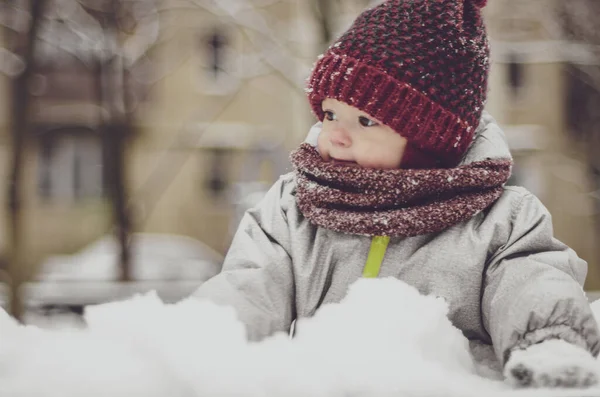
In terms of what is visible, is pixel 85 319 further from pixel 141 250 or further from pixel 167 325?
pixel 141 250

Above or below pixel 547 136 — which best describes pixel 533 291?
above

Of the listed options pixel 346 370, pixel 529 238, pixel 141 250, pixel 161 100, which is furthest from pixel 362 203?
Result: pixel 161 100

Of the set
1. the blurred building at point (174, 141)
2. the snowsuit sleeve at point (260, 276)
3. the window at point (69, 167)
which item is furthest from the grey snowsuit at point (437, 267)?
the window at point (69, 167)

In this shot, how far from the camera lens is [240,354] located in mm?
925

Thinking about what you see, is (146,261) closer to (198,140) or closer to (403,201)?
(198,140)

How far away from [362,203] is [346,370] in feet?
1.45

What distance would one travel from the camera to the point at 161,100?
516 inches

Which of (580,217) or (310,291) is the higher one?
(310,291)

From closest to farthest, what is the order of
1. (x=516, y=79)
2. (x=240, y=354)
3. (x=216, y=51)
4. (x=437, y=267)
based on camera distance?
1. (x=240, y=354)
2. (x=437, y=267)
3. (x=516, y=79)
4. (x=216, y=51)

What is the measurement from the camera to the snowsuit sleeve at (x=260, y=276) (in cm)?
124

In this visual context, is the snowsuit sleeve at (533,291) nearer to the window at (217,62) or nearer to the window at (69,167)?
the window at (217,62)

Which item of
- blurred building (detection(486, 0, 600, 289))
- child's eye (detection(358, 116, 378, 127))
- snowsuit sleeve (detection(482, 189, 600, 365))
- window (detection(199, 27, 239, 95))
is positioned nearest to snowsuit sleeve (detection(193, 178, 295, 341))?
child's eye (detection(358, 116, 378, 127))

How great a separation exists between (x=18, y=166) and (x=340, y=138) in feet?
14.8

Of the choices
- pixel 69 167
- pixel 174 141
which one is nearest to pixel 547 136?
pixel 174 141
